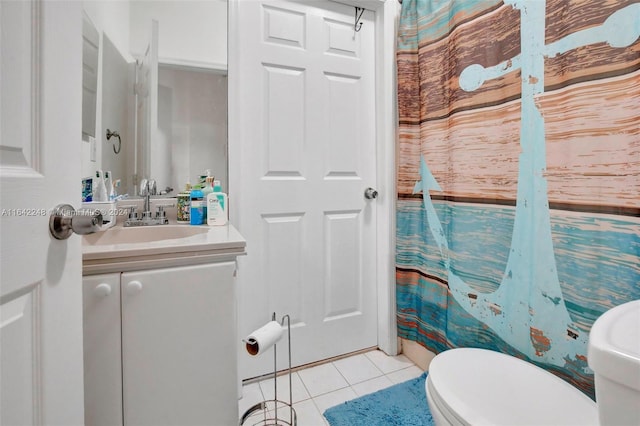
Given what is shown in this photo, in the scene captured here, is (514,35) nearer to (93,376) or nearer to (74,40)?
(74,40)

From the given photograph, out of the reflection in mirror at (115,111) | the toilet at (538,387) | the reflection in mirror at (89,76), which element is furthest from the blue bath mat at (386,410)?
the reflection in mirror at (89,76)

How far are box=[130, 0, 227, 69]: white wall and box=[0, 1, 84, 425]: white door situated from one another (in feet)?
3.34

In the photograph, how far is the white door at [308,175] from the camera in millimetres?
1539

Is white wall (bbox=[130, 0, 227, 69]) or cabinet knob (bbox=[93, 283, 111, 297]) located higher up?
white wall (bbox=[130, 0, 227, 69])

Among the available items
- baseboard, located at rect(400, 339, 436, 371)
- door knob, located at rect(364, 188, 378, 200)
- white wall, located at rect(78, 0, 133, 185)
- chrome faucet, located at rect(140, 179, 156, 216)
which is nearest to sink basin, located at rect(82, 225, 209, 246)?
chrome faucet, located at rect(140, 179, 156, 216)

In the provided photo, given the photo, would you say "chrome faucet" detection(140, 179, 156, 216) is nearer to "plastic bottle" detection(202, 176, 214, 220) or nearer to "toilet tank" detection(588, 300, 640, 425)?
"plastic bottle" detection(202, 176, 214, 220)

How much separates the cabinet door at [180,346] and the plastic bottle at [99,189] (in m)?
0.47

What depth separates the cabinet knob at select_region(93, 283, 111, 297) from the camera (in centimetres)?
84

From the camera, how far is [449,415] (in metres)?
0.82

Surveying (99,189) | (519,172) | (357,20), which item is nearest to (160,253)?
(99,189)

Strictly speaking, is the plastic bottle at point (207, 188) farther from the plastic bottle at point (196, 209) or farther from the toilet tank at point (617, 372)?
the toilet tank at point (617, 372)

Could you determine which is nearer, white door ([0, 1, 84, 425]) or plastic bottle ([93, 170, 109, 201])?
white door ([0, 1, 84, 425])

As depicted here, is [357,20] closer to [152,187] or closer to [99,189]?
[152,187]

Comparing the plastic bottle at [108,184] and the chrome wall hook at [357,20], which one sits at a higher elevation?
the chrome wall hook at [357,20]
